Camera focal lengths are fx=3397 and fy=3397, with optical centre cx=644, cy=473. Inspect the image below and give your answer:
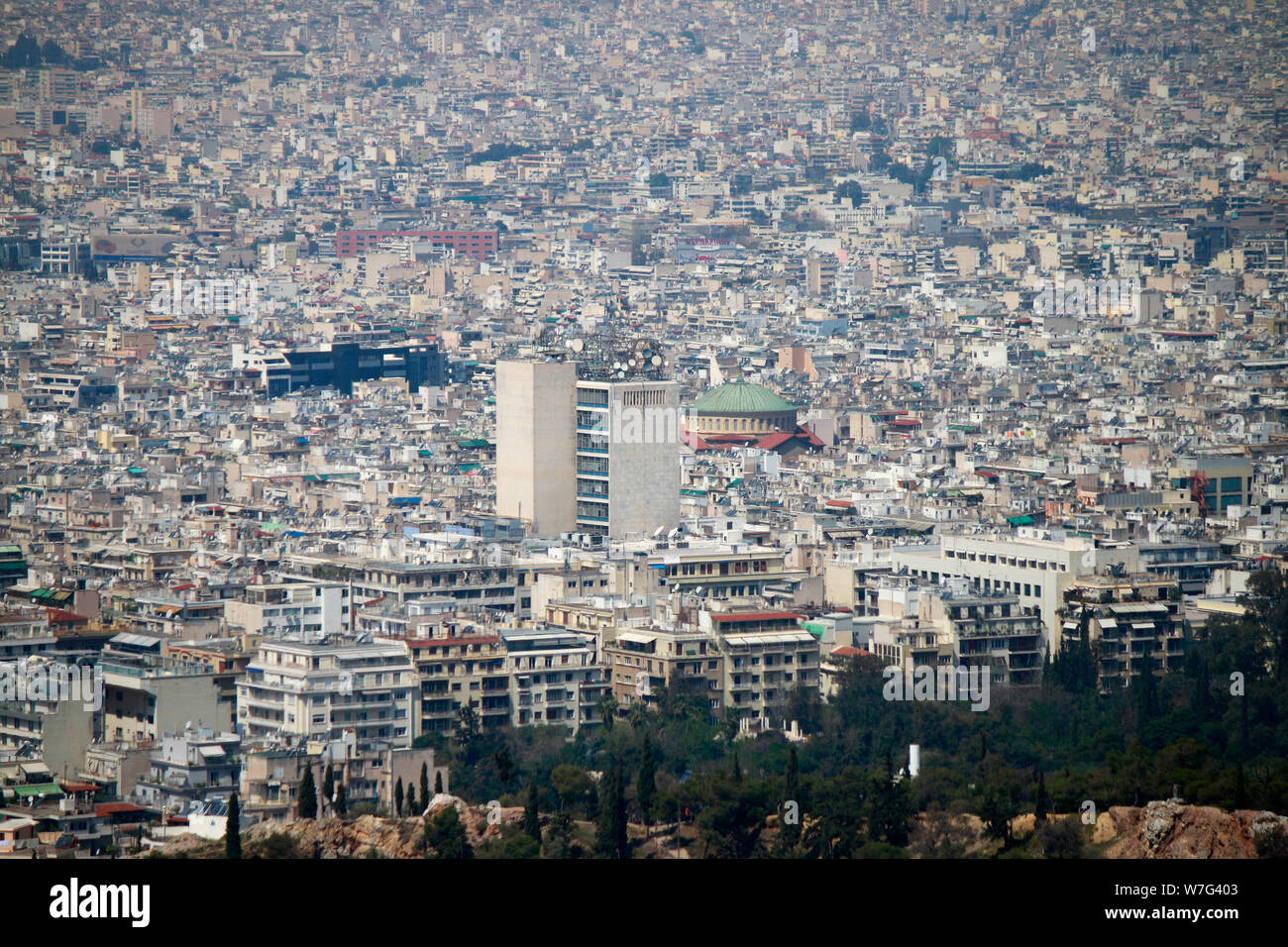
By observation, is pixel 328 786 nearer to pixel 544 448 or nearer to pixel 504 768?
pixel 504 768

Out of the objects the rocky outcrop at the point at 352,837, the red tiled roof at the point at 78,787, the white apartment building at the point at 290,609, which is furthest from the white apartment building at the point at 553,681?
the rocky outcrop at the point at 352,837

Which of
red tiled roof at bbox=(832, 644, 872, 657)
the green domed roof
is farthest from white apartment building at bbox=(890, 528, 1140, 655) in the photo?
the green domed roof

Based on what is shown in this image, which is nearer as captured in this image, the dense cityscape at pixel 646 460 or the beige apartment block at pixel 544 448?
the dense cityscape at pixel 646 460

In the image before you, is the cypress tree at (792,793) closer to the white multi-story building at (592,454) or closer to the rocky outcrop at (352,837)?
the rocky outcrop at (352,837)

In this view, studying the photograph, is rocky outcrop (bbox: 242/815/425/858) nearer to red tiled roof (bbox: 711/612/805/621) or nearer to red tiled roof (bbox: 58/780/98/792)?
red tiled roof (bbox: 58/780/98/792)

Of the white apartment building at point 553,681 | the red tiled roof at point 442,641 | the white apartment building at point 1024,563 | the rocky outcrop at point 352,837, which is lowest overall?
the rocky outcrop at point 352,837
